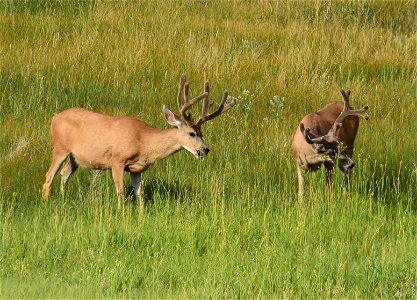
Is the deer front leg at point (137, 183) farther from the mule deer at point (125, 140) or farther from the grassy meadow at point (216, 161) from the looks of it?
the grassy meadow at point (216, 161)

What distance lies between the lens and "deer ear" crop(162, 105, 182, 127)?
11.8m

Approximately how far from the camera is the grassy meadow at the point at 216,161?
8.70 meters

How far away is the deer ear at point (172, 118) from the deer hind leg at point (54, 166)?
46.8 inches

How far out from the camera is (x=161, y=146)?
1175 centimetres

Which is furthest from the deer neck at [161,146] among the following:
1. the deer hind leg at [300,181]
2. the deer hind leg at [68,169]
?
the deer hind leg at [300,181]

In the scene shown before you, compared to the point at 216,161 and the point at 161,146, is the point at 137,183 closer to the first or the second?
the point at 161,146

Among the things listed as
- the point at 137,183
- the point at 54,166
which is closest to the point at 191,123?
the point at 137,183

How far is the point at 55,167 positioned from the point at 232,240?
2.81m

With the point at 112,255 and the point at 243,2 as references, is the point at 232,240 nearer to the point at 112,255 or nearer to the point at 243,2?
the point at 112,255

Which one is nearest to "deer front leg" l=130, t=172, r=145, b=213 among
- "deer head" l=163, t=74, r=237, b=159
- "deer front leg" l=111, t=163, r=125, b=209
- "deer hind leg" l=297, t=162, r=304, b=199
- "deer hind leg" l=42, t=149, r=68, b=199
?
"deer front leg" l=111, t=163, r=125, b=209

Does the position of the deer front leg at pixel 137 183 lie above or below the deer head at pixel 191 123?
below

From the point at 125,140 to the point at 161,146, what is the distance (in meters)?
0.39

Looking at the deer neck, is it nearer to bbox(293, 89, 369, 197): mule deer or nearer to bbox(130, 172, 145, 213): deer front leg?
bbox(130, 172, 145, 213): deer front leg

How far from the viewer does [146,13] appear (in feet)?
61.3
